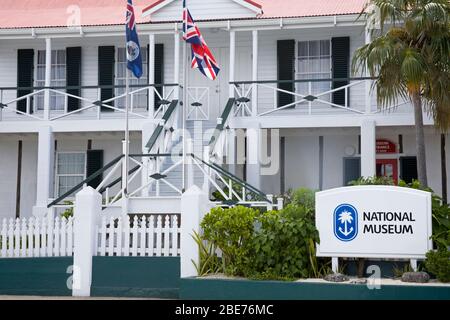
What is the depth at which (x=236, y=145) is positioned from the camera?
19.5 metres

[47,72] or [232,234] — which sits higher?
[47,72]

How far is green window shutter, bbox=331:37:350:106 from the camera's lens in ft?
66.5

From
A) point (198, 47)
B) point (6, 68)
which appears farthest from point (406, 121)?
point (6, 68)

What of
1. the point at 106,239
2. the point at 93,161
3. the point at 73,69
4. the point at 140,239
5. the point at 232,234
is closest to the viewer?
the point at 232,234

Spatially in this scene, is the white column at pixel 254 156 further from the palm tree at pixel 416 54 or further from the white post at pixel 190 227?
the white post at pixel 190 227

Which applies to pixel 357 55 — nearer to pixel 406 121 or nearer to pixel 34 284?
pixel 406 121

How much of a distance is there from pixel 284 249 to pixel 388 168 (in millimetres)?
9460

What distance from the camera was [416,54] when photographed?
1467 cm

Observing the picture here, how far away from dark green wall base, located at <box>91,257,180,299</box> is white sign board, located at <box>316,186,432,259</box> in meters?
2.78

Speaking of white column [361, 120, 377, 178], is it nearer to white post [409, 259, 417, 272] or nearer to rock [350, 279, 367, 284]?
white post [409, 259, 417, 272]

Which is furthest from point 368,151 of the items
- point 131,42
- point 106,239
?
point 106,239

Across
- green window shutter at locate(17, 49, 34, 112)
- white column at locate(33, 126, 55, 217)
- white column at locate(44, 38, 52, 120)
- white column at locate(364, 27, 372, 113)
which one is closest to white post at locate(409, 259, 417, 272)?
white column at locate(364, 27, 372, 113)

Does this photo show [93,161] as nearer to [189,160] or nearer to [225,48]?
[225,48]

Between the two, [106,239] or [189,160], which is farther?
[189,160]
